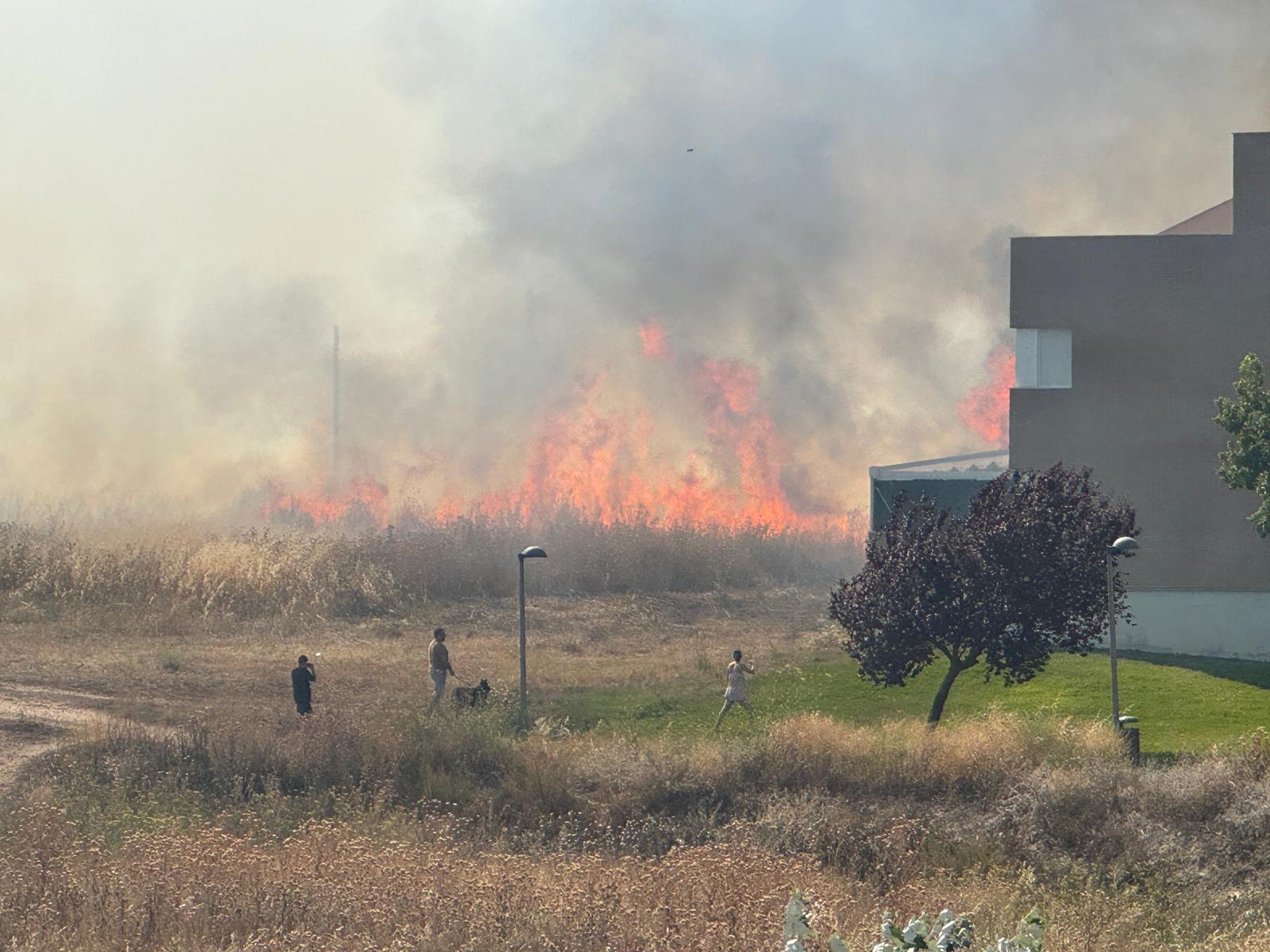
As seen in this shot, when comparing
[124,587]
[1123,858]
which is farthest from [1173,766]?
[124,587]

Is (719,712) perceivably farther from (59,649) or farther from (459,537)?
(459,537)

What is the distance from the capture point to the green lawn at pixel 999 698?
26.9 metres

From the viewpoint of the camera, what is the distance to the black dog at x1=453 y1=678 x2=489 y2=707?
26.6 meters

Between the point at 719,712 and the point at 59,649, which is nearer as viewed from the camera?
the point at 719,712

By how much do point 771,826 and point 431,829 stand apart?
4654 millimetres

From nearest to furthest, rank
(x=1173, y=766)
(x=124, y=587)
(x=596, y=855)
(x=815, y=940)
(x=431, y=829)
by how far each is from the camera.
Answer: (x=815, y=940) < (x=596, y=855) < (x=431, y=829) < (x=1173, y=766) < (x=124, y=587)

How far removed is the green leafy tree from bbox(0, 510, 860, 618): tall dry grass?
21.7 m

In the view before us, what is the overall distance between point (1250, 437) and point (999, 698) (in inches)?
311

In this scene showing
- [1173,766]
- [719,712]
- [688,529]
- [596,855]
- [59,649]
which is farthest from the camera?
[688,529]

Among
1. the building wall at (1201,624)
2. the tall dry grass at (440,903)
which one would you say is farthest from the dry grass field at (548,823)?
the building wall at (1201,624)

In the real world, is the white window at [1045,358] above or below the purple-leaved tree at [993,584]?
above

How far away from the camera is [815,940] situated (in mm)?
8938

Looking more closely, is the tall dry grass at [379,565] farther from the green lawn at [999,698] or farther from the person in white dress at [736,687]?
the person in white dress at [736,687]

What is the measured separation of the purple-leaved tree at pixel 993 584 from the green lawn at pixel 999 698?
2.53 meters
